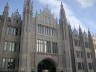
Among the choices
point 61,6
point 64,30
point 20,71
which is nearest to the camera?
point 20,71

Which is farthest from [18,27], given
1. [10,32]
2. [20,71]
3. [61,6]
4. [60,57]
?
[61,6]

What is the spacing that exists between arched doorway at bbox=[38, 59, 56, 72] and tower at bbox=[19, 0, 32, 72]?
6272 mm

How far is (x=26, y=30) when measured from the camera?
26906 mm

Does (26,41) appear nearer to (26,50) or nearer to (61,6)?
(26,50)

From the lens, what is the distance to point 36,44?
27750mm

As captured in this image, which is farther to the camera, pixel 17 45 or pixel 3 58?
pixel 17 45

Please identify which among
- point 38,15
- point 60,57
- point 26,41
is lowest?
point 60,57

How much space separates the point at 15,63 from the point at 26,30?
8.15 m

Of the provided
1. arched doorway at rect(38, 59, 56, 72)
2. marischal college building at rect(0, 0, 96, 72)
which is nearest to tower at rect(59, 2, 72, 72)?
marischal college building at rect(0, 0, 96, 72)

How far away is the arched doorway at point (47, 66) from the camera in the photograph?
30072 millimetres

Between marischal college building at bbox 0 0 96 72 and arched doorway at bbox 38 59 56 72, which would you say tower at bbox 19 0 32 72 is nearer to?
marischal college building at bbox 0 0 96 72

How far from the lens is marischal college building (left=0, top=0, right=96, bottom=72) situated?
81.2ft

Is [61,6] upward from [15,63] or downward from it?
upward

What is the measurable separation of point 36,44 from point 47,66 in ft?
26.3
